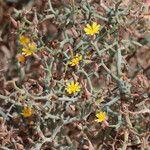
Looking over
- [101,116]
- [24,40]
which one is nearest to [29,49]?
[24,40]

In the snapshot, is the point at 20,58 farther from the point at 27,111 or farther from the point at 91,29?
the point at 91,29

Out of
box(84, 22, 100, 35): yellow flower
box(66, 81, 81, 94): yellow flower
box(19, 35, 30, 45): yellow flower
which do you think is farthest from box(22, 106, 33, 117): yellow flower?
box(84, 22, 100, 35): yellow flower

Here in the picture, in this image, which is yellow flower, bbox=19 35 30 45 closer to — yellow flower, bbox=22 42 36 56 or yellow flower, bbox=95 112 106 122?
yellow flower, bbox=22 42 36 56

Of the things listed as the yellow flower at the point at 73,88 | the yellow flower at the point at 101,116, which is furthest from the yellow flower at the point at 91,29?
the yellow flower at the point at 101,116

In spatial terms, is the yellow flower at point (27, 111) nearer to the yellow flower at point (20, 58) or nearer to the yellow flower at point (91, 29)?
the yellow flower at point (20, 58)

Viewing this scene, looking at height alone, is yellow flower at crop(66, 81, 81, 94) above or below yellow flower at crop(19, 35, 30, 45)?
below

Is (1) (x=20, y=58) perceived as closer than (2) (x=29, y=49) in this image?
No

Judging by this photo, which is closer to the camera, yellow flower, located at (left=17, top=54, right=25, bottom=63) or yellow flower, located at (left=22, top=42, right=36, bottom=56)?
yellow flower, located at (left=22, top=42, right=36, bottom=56)

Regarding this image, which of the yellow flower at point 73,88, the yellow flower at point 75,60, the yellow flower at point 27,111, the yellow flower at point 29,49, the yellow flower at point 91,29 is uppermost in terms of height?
Result: the yellow flower at point 91,29

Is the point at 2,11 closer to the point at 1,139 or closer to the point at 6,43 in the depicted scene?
the point at 6,43
